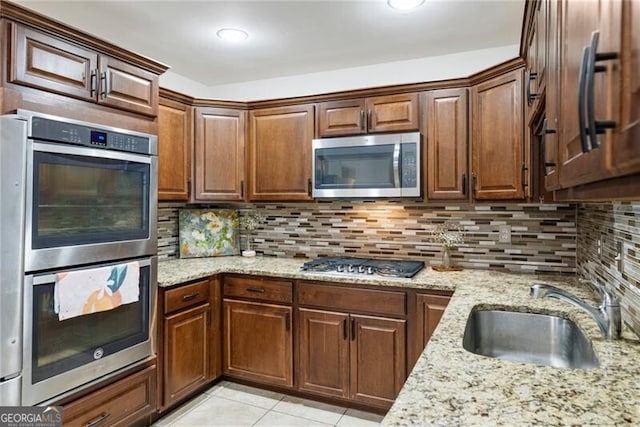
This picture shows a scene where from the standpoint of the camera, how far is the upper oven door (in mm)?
1684

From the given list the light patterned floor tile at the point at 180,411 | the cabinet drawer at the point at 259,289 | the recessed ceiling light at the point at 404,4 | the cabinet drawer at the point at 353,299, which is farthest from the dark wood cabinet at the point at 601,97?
the light patterned floor tile at the point at 180,411

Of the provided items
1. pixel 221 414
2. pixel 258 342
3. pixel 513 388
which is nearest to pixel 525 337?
pixel 513 388

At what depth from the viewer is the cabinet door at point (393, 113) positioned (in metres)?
2.66

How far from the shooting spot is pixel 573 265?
2.57m

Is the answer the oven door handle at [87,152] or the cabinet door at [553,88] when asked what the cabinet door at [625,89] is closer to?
the cabinet door at [553,88]

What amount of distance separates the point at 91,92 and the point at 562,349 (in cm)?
242

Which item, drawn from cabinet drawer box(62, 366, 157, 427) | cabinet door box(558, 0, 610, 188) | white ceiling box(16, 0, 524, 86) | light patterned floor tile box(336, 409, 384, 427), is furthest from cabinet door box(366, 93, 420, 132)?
cabinet drawer box(62, 366, 157, 427)

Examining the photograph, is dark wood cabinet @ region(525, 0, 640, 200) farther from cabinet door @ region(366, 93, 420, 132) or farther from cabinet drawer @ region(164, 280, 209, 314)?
cabinet drawer @ region(164, 280, 209, 314)

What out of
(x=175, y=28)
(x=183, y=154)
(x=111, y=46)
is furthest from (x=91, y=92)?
(x=183, y=154)

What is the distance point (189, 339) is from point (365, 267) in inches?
49.7

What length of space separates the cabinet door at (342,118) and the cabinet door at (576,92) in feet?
6.19

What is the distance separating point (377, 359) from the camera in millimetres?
2461

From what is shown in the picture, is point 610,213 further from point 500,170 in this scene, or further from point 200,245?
point 200,245

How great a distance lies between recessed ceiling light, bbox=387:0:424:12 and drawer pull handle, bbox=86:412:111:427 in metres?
2.59
